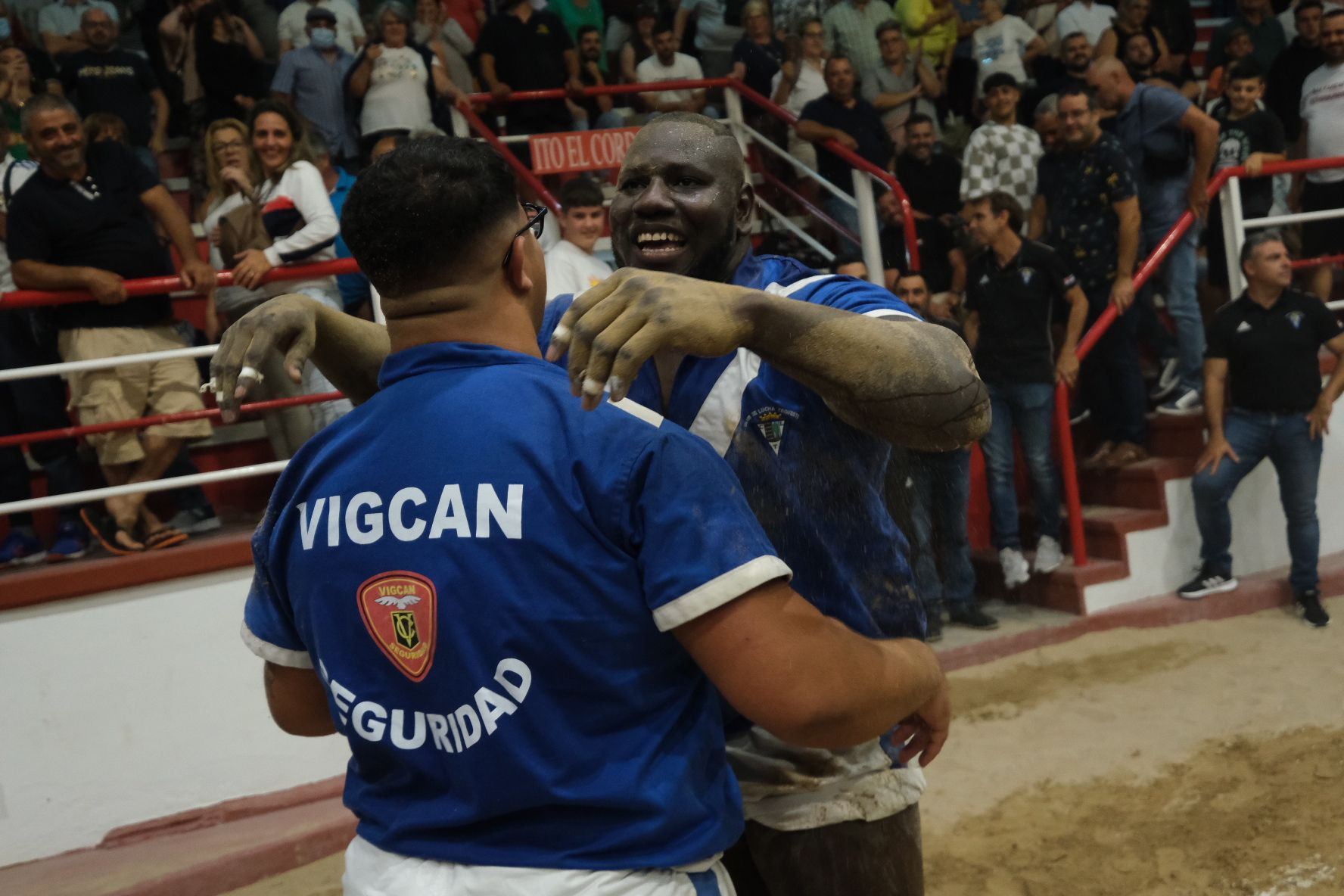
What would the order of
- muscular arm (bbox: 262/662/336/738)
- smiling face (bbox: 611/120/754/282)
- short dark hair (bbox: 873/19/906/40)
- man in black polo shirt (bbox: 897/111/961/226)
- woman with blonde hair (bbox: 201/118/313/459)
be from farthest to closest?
short dark hair (bbox: 873/19/906/40), man in black polo shirt (bbox: 897/111/961/226), woman with blonde hair (bbox: 201/118/313/459), smiling face (bbox: 611/120/754/282), muscular arm (bbox: 262/662/336/738)

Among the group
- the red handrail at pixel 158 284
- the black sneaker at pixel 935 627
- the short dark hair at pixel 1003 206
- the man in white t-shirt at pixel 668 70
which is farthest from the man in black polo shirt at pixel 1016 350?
the red handrail at pixel 158 284

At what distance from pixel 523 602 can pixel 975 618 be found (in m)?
5.77

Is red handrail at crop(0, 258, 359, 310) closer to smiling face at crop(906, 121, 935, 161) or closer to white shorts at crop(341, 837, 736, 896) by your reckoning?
white shorts at crop(341, 837, 736, 896)

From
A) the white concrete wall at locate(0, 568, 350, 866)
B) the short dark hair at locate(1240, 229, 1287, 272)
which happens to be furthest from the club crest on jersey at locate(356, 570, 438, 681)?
the short dark hair at locate(1240, 229, 1287, 272)

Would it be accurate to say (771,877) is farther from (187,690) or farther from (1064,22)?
(1064,22)

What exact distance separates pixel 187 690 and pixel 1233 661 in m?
4.95

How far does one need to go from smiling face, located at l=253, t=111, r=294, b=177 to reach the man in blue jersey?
4126mm

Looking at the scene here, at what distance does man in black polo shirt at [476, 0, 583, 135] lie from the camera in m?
8.57

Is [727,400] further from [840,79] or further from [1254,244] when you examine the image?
[840,79]

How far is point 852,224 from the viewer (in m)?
8.39

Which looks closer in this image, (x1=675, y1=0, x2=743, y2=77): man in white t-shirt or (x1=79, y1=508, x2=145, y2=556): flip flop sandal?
(x1=79, y1=508, x2=145, y2=556): flip flop sandal

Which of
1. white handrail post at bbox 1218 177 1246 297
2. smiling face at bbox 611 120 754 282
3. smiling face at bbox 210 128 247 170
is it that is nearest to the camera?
smiling face at bbox 611 120 754 282

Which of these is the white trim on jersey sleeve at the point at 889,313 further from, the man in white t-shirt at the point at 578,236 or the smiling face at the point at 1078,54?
the smiling face at the point at 1078,54

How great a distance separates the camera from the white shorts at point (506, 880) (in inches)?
59.8
